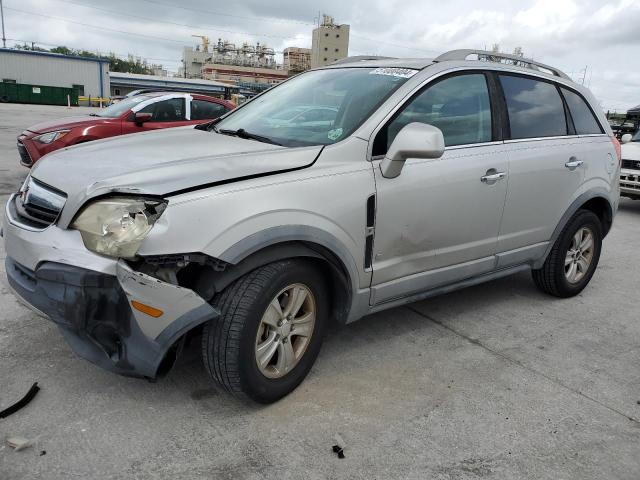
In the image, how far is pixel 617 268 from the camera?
5.68 meters

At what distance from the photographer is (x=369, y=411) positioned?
9.02ft

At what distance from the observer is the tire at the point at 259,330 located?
7.93 ft

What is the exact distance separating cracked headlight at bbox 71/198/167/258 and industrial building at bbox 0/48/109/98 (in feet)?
180

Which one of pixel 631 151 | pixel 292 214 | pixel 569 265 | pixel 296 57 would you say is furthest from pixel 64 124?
pixel 296 57

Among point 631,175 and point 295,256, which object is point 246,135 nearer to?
point 295,256

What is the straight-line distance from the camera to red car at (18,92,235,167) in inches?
317

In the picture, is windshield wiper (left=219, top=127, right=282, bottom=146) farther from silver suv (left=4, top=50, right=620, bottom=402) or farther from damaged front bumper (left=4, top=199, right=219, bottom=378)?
damaged front bumper (left=4, top=199, right=219, bottom=378)

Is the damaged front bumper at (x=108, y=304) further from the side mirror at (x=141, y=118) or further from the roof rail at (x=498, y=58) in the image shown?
the side mirror at (x=141, y=118)

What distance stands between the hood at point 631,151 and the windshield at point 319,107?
735 cm

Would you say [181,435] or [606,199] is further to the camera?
[606,199]

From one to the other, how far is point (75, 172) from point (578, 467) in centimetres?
273

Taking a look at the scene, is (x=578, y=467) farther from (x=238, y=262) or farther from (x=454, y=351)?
(x=238, y=262)

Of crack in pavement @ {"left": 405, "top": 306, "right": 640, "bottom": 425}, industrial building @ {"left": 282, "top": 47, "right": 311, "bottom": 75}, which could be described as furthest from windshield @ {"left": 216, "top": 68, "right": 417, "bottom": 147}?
industrial building @ {"left": 282, "top": 47, "right": 311, "bottom": 75}

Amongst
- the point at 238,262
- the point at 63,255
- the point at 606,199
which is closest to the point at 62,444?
the point at 63,255
